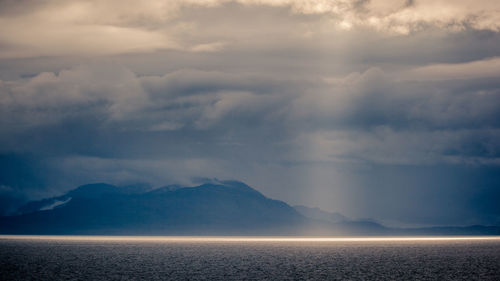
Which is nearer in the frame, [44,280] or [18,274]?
[44,280]

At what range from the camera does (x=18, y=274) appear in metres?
139

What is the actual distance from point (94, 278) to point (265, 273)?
133 ft

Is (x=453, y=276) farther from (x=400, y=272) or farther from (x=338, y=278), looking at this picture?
(x=338, y=278)

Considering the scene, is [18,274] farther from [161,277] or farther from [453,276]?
[453,276]

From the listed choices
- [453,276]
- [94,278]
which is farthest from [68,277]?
[453,276]

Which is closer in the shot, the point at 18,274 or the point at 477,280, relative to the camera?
the point at 477,280

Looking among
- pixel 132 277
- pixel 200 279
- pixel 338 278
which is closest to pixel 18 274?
pixel 132 277

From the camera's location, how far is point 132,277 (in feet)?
444

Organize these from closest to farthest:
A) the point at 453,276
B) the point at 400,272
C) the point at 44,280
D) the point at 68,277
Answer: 1. the point at 44,280
2. the point at 68,277
3. the point at 453,276
4. the point at 400,272

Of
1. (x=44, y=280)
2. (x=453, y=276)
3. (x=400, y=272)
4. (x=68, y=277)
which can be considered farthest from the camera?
(x=400, y=272)

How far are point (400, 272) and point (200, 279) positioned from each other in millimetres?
53841

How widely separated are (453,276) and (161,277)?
65.4 meters

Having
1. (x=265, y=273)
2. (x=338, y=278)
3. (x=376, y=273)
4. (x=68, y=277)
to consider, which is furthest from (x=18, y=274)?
(x=376, y=273)

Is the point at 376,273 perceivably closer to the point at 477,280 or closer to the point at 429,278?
the point at 429,278
